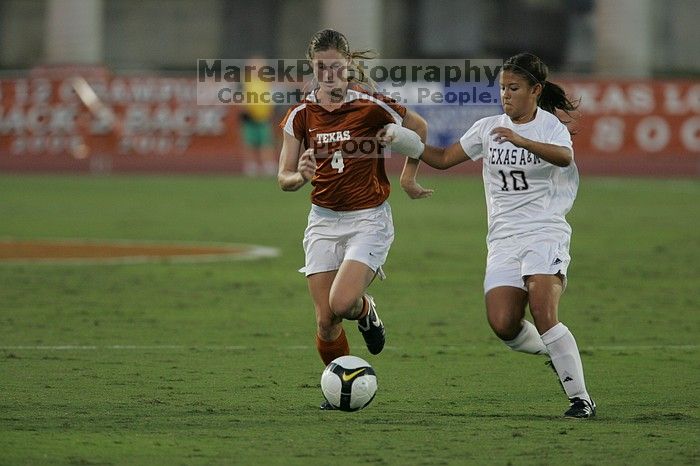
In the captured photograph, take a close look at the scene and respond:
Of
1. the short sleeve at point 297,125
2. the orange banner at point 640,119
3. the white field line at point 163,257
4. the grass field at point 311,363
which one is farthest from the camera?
the orange banner at point 640,119

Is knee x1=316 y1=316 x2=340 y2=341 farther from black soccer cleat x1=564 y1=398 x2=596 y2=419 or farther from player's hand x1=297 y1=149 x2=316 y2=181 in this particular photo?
black soccer cleat x1=564 y1=398 x2=596 y2=419

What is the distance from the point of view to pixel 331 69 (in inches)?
316

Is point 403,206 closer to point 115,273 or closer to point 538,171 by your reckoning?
Result: point 115,273

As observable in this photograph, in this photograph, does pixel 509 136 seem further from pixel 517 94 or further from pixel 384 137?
pixel 384 137

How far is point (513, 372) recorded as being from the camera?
30.9 ft

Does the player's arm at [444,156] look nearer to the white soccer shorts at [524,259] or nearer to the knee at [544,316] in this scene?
the white soccer shorts at [524,259]

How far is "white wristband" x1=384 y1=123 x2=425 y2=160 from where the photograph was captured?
314 inches

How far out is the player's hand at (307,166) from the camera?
7527 mm

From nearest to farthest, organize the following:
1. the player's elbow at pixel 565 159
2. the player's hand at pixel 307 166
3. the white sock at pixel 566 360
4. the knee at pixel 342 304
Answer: the player's hand at pixel 307 166 < the white sock at pixel 566 360 < the player's elbow at pixel 565 159 < the knee at pixel 342 304

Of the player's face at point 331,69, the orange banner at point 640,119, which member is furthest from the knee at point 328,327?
the orange banner at point 640,119

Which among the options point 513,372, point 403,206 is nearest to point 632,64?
point 403,206

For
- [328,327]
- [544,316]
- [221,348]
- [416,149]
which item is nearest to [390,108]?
[416,149]

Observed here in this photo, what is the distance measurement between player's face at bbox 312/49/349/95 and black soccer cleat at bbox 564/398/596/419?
7.44 ft

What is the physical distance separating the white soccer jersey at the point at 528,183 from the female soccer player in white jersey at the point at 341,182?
0.51 meters
